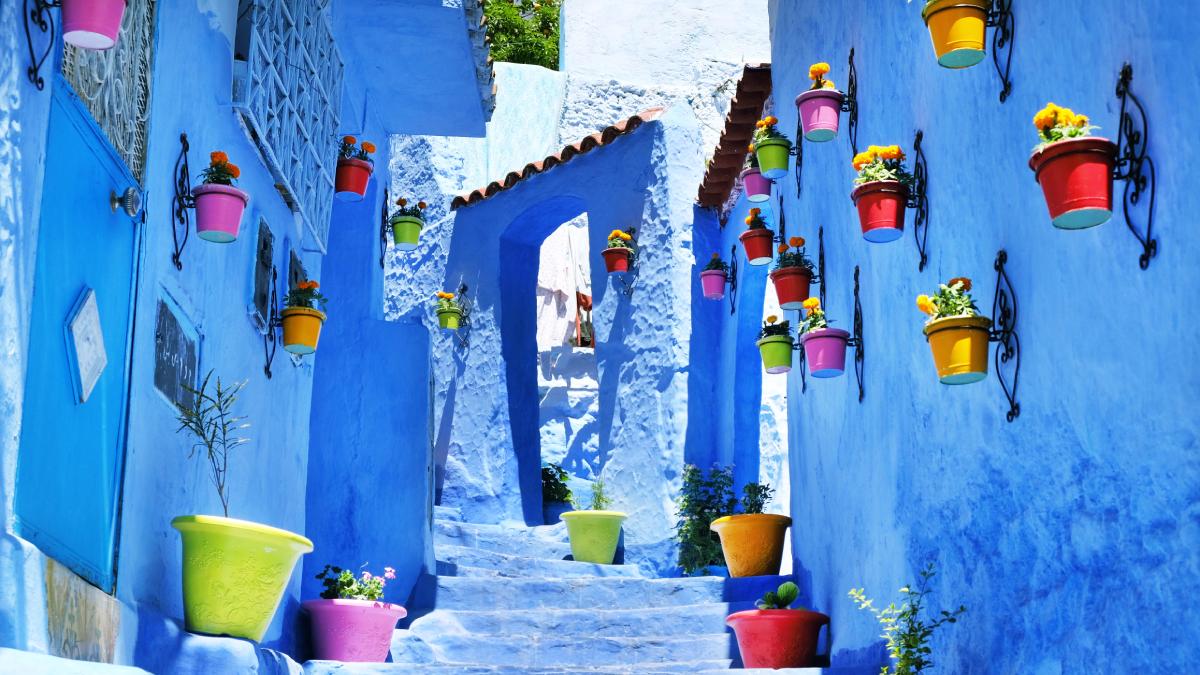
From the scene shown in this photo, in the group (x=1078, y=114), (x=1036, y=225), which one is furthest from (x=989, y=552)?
(x=1078, y=114)

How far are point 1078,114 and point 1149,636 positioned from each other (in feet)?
5.62

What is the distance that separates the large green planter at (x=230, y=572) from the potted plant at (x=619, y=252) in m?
7.34

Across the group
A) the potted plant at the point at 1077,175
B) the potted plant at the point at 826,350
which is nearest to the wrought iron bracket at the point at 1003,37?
the potted plant at the point at 1077,175

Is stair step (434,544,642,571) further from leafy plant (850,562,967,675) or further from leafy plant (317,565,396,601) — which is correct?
leafy plant (850,562,967,675)

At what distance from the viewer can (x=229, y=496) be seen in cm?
684

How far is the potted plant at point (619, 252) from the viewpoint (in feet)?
41.9

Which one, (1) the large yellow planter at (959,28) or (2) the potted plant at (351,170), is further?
(2) the potted plant at (351,170)

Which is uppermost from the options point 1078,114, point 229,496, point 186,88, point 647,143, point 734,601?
point 647,143

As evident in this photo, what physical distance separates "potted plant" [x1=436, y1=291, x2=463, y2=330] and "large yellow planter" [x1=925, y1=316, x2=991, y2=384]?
358 inches

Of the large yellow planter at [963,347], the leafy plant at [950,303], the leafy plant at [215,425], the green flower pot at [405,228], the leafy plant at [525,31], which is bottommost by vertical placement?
the leafy plant at [215,425]

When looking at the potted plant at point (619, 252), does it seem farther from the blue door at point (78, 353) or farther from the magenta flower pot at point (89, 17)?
the magenta flower pot at point (89, 17)

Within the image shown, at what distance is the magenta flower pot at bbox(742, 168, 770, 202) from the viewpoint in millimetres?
10367

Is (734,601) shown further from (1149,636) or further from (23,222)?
(23,222)

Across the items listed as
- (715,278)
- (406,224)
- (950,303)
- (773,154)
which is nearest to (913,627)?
(950,303)
